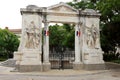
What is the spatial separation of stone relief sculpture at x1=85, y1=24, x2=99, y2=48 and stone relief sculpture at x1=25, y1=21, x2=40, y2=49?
14.5ft

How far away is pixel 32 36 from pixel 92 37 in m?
5.33

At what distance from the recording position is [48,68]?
21.8 meters

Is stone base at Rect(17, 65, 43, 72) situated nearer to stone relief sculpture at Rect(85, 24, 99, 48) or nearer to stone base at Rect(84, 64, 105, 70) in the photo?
stone base at Rect(84, 64, 105, 70)

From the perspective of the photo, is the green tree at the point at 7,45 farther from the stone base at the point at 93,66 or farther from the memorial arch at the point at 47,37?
the stone base at the point at 93,66

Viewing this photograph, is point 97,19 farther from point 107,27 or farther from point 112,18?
point 107,27

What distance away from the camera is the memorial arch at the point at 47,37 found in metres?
21.4

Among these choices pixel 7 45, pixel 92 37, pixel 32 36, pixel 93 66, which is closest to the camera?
pixel 32 36

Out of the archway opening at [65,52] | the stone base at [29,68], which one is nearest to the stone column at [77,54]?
the archway opening at [65,52]

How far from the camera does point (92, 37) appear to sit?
2325 cm

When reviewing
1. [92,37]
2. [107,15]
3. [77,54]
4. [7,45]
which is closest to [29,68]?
[77,54]

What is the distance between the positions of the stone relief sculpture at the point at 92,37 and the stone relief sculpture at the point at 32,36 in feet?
14.5

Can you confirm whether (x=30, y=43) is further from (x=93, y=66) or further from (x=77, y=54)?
(x=93, y=66)

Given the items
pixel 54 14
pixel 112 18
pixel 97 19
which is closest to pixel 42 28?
pixel 54 14

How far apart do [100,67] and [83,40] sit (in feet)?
9.17
